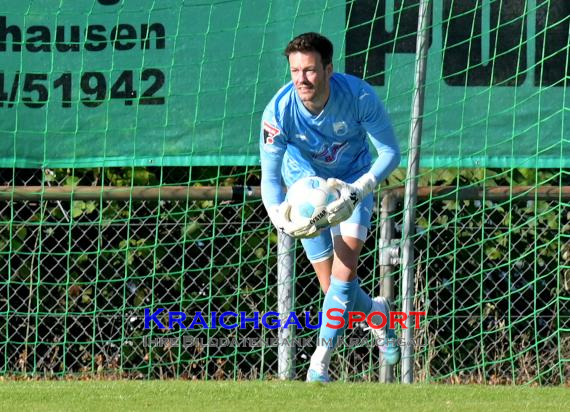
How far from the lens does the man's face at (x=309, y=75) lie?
5.84 meters

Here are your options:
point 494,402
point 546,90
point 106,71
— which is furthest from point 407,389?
point 106,71

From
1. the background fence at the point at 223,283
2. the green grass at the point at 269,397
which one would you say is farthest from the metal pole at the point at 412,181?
the green grass at the point at 269,397

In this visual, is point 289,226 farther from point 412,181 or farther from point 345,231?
point 412,181

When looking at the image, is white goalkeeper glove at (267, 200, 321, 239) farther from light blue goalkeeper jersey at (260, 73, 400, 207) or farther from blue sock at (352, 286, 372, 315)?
blue sock at (352, 286, 372, 315)

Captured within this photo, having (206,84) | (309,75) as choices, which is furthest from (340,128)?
(206,84)

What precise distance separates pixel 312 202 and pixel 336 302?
31.2 inches

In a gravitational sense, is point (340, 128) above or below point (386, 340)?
above

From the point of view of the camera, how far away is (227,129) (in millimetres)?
6938

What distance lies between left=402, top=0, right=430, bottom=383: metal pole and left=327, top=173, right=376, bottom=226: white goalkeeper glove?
1047 mm

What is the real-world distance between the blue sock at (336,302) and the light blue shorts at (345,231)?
9.8 inches

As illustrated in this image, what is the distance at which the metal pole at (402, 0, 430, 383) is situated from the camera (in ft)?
22.3

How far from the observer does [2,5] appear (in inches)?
274

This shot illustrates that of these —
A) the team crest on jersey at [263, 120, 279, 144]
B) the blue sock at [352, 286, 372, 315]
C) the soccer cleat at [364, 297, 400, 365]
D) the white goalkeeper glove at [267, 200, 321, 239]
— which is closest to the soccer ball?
the white goalkeeper glove at [267, 200, 321, 239]

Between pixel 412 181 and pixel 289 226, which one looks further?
pixel 412 181
